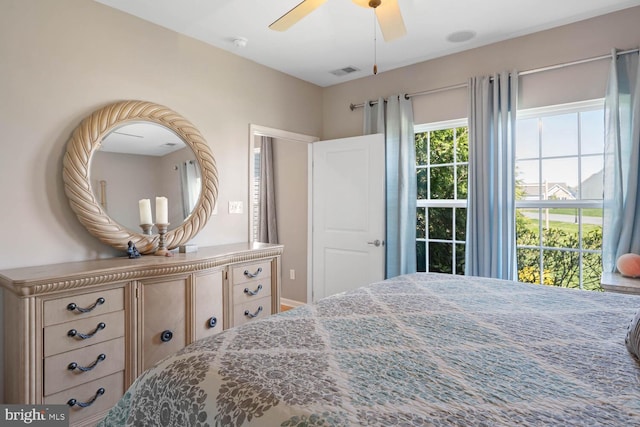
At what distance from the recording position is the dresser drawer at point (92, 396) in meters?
1.93

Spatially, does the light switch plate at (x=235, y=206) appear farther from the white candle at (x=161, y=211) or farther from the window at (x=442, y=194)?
the window at (x=442, y=194)

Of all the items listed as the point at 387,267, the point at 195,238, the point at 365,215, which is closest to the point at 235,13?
the point at 195,238

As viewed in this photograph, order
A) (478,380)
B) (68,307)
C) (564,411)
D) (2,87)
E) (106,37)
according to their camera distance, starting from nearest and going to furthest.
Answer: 1. (564,411)
2. (478,380)
3. (68,307)
4. (2,87)
5. (106,37)

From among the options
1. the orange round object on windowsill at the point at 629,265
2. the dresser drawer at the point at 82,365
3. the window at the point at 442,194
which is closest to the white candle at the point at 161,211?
Answer: the dresser drawer at the point at 82,365

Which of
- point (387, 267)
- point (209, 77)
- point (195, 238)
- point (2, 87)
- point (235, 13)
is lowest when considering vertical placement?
point (387, 267)

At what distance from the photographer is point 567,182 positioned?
2971mm

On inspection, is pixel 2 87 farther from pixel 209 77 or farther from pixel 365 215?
pixel 365 215

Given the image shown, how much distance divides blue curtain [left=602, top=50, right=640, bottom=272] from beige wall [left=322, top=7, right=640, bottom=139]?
120 millimetres

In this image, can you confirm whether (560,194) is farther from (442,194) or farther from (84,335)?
(84,335)

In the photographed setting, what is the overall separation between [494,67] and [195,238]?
112 inches

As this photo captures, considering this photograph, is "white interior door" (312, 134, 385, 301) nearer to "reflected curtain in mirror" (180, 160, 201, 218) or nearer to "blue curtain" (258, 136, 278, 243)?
"blue curtain" (258, 136, 278, 243)

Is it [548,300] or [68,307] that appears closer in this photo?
[548,300]

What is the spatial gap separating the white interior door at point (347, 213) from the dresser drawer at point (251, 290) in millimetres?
1082

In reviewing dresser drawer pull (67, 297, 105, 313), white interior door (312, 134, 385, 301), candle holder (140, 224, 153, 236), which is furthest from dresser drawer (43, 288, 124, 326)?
white interior door (312, 134, 385, 301)
